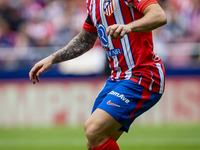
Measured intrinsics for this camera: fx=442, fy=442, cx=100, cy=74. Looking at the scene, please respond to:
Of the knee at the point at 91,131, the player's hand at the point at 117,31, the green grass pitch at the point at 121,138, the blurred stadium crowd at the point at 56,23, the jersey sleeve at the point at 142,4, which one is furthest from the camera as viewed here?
the blurred stadium crowd at the point at 56,23

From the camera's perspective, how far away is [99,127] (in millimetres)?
4070

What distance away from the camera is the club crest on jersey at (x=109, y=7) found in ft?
14.2

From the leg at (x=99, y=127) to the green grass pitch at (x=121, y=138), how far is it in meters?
3.60

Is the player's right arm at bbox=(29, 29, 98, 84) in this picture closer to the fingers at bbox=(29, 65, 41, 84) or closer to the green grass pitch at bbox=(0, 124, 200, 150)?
the fingers at bbox=(29, 65, 41, 84)

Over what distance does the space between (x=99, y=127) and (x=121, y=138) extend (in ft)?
17.5

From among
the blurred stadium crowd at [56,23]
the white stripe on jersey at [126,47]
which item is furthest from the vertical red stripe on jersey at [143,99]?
the blurred stadium crowd at [56,23]

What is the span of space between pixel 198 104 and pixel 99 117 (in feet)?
23.3

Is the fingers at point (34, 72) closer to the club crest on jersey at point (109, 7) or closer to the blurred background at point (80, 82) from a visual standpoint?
the club crest on jersey at point (109, 7)

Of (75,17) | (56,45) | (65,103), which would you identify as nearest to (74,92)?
(65,103)

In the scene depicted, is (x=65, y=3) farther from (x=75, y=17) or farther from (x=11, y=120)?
(x=11, y=120)

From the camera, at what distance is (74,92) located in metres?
11.4

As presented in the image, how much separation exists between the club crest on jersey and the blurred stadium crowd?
6.67m

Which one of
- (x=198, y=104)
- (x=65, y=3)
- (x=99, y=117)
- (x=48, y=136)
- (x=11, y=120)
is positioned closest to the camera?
(x=99, y=117)

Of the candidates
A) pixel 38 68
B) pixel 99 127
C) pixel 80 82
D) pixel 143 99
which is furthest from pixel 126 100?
pixel 80 82
